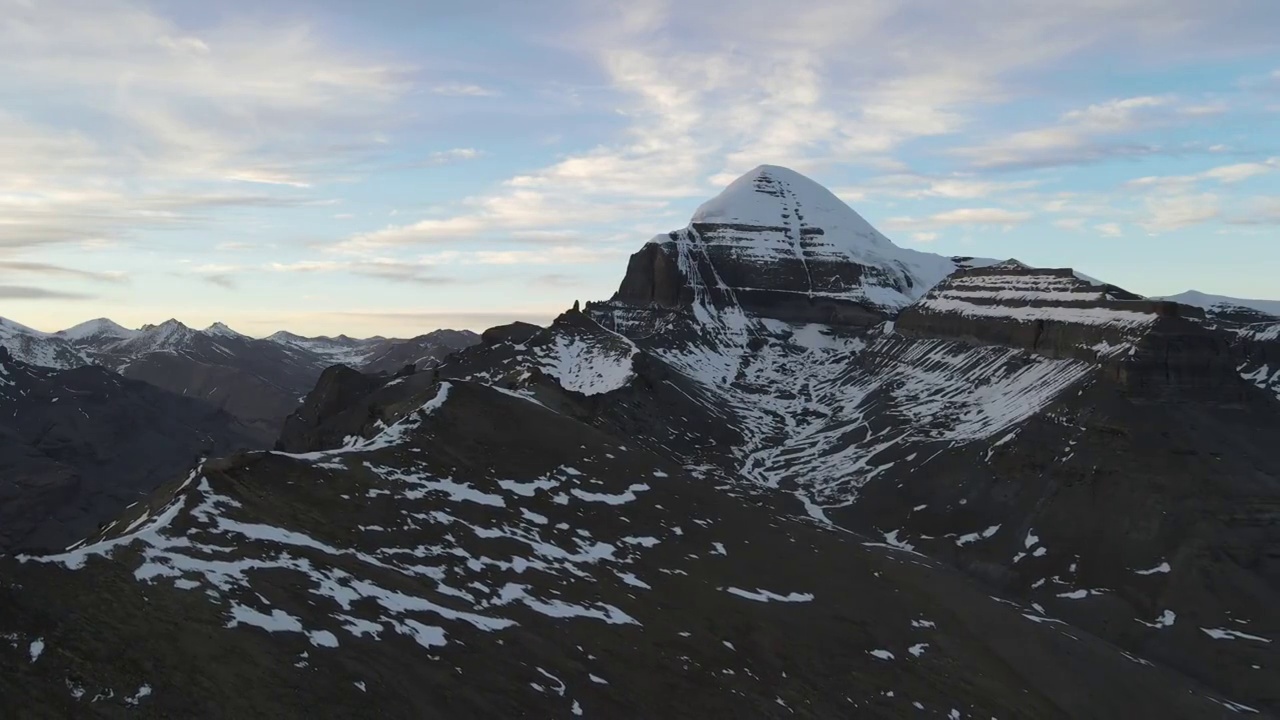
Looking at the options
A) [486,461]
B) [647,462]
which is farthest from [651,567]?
[647,462]

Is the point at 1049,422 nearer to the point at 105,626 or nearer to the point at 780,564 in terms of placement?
the point at 780,564

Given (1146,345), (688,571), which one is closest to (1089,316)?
(1146,345)

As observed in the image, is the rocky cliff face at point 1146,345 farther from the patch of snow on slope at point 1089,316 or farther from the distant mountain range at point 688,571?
the distant mountain range at point 688,571

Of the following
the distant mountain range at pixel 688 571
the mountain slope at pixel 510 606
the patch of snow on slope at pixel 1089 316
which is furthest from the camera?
the patch of snow on slope at pixel 1089 316

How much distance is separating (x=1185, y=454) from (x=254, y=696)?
12319cm

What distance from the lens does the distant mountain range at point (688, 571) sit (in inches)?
2016

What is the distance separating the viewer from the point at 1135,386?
14762 cm

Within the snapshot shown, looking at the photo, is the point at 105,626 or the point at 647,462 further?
the point at 647,462

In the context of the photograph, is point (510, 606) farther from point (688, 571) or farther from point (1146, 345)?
point (1146, 345)

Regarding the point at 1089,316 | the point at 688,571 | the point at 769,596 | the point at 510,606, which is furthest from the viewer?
the point at 1089,316

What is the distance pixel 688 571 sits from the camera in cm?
8638

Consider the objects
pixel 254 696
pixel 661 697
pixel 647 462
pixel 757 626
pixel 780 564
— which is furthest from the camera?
pixel 647 462

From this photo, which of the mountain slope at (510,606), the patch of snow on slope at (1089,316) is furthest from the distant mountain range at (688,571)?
the patch of snow on slope at (1089,316)

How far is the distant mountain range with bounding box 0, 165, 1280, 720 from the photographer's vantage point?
51219mm
